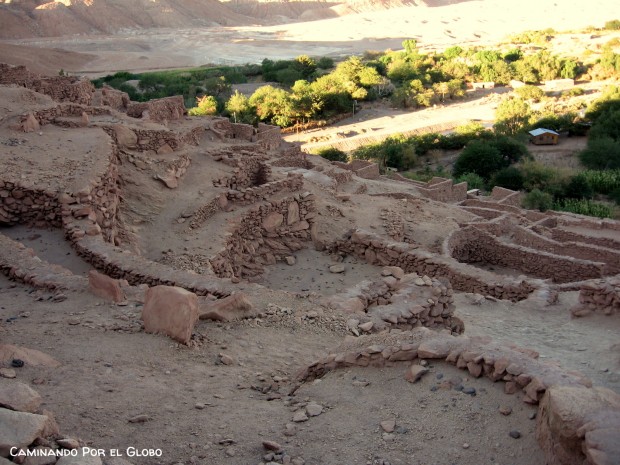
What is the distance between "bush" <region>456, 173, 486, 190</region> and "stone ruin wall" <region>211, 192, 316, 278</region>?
16759 millimetres

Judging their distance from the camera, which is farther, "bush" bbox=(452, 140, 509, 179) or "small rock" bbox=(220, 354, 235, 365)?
"bush" bbox=(452, 140, 509, 179)

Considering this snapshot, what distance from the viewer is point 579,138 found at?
131ft

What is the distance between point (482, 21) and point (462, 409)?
101252 mm

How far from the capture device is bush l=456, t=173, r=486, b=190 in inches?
1125

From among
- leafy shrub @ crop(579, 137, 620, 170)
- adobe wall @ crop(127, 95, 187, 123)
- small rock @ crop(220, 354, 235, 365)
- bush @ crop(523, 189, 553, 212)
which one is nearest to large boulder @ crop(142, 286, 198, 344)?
small rock @ crop(220, 354, 235, 365)

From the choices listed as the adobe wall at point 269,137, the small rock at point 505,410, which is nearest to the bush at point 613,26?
the adobe wall at point 269,137

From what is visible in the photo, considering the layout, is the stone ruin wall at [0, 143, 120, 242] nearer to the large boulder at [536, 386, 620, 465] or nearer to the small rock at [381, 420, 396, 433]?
the small rock at [381, 420, 396, 433]

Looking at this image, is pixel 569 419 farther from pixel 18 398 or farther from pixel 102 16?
pixel 102 16

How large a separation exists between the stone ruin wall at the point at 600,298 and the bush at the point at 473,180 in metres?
18.8

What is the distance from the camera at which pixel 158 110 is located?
1797cm

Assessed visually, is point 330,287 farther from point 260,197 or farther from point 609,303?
point 609,303

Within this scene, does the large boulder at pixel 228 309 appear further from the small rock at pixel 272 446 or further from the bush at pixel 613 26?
the bush at pixel 613 26

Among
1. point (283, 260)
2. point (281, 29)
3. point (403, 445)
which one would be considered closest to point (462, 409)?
point (403, 445)

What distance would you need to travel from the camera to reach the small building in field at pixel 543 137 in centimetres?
3809
